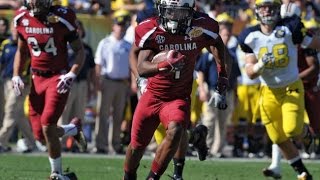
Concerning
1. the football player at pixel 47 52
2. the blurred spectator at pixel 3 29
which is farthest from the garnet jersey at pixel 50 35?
the blurred spectator at pixel 3 29

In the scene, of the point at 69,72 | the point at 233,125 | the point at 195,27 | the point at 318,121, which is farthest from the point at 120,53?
the point at 195,27

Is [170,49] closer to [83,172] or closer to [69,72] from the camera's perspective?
[69,72]

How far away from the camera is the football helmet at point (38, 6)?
9.76 metres

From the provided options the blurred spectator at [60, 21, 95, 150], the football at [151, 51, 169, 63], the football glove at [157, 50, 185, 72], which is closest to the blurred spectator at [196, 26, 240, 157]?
the blurred spectator at [60, 21, 95, 150]

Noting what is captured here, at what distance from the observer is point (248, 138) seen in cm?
1457

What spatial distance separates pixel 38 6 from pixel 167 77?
1955 millimetres

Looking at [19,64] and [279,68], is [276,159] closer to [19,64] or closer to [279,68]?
[279,68]

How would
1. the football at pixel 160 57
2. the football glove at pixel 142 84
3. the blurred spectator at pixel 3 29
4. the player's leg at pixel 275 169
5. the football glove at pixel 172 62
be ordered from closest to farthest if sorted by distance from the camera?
the football glove at pixel 172 62
the football at pixel 160 57
the football glove at pixel 142 84
the player's leg at pixel 275 169
the blurred spectator at pixel 3 29

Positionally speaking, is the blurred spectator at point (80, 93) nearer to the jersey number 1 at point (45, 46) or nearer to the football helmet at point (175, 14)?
the jersey number 1 at point (45, 46)

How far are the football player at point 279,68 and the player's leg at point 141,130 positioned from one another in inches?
72.3

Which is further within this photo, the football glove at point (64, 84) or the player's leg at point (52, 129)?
the football glove at point (64, 84)

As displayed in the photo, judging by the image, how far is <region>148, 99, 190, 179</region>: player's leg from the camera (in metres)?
8.06

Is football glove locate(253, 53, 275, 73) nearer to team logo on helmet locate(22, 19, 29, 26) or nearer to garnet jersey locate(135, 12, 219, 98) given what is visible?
garnet jersey locate(135, 12, 219, 98)

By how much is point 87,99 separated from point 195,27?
7.16 metres
